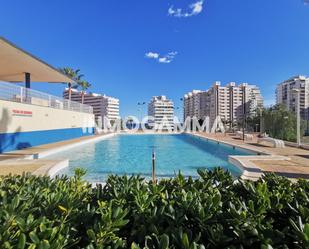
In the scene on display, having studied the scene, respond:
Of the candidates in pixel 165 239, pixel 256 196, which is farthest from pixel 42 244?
pixel 256 196

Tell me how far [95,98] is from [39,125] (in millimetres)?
74746

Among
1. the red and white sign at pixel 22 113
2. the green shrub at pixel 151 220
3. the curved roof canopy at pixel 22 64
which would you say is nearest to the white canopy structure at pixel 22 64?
the curved roof canopy at pixel 22 64

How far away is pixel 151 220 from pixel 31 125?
17.2 meters

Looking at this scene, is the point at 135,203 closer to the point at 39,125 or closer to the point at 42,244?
the point at 42,244

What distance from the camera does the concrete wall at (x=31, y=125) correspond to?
1388cm

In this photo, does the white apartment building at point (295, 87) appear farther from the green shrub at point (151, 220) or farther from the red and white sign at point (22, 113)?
the green shrub at point (151, 220)

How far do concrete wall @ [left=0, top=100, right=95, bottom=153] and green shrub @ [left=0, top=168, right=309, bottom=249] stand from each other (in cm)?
1345

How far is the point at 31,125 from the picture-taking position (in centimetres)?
1672

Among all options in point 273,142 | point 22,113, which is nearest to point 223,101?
point 273,142

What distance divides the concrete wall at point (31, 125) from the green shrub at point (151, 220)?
1345 cm

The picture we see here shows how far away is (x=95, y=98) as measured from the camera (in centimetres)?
9062

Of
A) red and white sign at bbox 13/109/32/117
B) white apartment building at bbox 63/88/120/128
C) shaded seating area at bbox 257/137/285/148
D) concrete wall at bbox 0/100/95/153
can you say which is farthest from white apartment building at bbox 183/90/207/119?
red and white sign at bbox 13/109/32/117

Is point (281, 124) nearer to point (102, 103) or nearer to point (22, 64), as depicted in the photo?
point (22, 64)

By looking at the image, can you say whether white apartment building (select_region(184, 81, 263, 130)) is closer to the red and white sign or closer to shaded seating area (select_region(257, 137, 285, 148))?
shaded seating area (select_region(257, 137, 285, 148))
